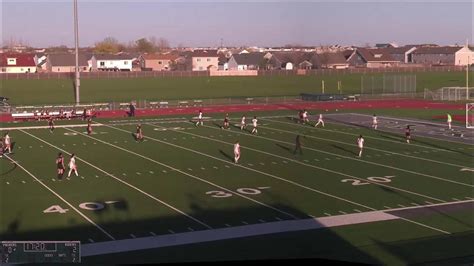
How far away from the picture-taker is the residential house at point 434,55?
384ft

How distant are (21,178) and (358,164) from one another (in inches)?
430

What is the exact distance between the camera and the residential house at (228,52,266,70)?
377 ft

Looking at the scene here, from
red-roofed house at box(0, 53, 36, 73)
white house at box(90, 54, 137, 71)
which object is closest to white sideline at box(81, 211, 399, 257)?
red-roofed house at box(0, 53, 36, 73)

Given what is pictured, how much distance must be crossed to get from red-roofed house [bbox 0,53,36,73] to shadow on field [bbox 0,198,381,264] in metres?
75.1

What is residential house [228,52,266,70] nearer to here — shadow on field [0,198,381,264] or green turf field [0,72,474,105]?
green turf field [0,72,474,105]

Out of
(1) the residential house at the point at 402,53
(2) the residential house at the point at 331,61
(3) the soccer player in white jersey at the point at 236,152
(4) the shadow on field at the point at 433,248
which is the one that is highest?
(1) the residential house at the point at 402,53

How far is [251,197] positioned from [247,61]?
9871cm

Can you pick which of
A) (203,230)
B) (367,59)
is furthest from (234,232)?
(367,59)

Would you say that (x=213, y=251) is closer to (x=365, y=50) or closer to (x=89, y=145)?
(x=89, y=145)

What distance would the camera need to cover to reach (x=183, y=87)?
72562 millimetres

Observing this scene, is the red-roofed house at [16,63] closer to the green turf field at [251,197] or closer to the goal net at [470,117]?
the green turf field at [251,197]

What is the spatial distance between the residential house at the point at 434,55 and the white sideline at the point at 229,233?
341 feet

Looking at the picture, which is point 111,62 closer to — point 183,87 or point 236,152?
point 183,87

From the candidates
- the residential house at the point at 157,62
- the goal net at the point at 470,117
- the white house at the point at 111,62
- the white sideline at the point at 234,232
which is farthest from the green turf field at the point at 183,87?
the white sideline at the point at 234,232
